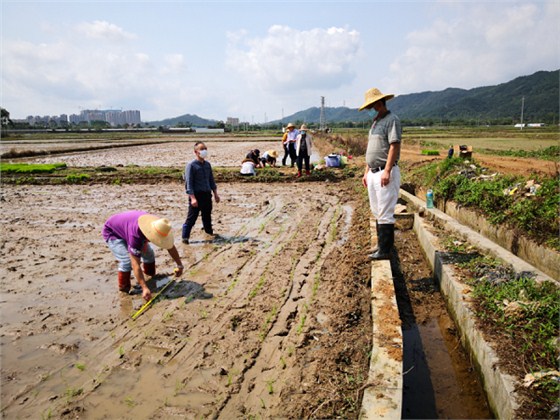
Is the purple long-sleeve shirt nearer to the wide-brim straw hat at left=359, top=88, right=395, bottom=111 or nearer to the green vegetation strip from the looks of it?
the wide-brim straw hat at left=359, top=88, right=395, bottom=111

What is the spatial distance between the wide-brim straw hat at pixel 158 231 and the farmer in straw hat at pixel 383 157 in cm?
249

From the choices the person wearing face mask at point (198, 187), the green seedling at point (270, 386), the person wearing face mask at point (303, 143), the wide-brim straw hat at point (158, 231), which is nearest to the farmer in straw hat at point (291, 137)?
the person wearing face mask at point (303, 143)

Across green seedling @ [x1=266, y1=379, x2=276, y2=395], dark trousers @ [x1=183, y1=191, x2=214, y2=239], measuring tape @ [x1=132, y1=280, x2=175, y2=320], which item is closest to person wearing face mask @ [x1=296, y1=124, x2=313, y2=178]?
dark trousers @ [x1=183, y1=191, x2=214, y2=239]

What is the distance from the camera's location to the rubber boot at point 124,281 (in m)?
4.65

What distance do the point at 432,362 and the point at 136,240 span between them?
3.34 meters

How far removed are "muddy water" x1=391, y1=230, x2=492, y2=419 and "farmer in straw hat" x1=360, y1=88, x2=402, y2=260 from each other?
91 cm

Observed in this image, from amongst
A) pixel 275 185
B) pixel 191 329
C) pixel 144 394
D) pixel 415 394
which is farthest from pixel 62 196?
pixel 415 394

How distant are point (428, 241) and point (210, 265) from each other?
326 cm

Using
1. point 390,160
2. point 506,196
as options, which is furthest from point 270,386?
point 506,196

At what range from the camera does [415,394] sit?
300cm

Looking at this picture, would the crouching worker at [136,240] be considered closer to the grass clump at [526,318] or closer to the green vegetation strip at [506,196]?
the grass clump at [526,318]

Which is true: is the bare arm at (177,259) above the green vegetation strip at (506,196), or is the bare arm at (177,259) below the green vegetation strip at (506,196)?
below

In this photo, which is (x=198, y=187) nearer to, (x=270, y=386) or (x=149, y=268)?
(x=149, y=268)

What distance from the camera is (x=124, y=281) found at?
4.67 metres
